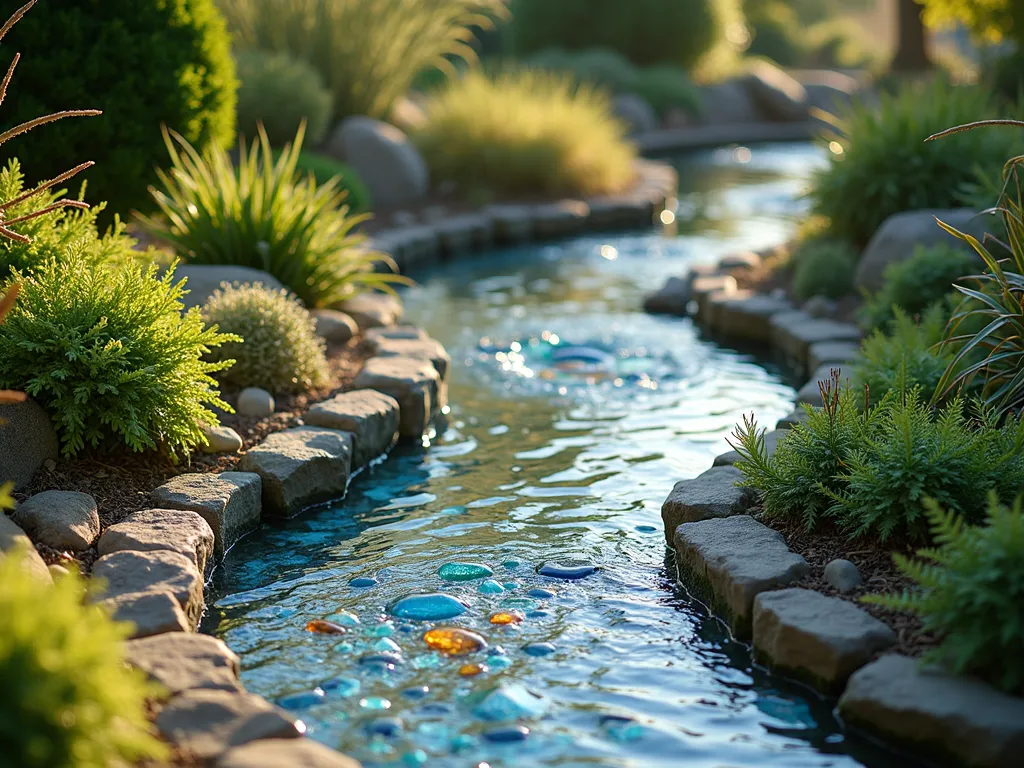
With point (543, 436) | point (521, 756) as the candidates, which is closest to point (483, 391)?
point (543, 436)

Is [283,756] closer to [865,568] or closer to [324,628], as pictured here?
[324,628]

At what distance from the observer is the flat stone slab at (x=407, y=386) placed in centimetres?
540

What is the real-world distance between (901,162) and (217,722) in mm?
5719

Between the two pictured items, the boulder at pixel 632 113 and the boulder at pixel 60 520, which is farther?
the boulder at pixel 632 113

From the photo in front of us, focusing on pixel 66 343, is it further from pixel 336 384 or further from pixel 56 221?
pixel 336 384

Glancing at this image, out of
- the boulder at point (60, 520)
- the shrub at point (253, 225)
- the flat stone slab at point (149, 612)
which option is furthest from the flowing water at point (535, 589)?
the shrub at point (253, 225)

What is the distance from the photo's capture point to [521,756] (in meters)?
2.91

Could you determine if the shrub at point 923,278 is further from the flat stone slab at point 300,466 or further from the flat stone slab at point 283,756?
the flat stone slab at point 283,756

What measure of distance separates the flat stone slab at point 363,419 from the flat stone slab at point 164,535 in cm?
102

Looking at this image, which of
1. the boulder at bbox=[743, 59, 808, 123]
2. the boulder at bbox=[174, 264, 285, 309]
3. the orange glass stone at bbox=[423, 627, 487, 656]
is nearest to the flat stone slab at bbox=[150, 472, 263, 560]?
the orange glass stone at bbox=[423, 627, 487, 656]

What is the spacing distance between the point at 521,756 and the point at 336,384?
2915 millimetres

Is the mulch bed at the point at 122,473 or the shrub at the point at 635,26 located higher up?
the shrub at the point at 635,26

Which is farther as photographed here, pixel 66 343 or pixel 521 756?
pixel 66 343

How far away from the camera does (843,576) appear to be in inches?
140
